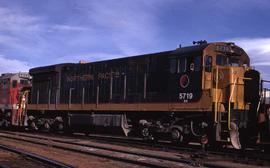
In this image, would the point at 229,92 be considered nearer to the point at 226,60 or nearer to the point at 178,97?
the point at 226,60

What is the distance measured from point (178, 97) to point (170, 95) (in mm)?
448

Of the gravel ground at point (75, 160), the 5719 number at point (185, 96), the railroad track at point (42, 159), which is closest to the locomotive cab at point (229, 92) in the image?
the 5719 number at point (185, 96)

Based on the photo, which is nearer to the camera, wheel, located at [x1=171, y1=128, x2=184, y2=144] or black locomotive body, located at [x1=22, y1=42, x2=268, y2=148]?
black locomotive body, located at [x1=22, y1=42, x2=268, y2=148]

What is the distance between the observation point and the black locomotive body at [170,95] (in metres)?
15.5

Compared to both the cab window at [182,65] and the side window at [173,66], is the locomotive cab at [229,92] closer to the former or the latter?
the cab window at [182,65]

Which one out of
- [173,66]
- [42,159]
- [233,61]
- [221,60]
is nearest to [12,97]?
[173,66]

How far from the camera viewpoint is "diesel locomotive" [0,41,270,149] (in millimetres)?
15352

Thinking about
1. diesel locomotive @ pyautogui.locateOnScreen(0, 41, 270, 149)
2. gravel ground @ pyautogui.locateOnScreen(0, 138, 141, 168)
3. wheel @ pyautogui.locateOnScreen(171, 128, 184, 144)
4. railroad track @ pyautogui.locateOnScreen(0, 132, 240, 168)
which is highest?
diesel locomotive @ pyautogui.locateOnScreen(0, 41, 270, 149)

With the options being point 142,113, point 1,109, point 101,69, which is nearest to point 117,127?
point 142,113

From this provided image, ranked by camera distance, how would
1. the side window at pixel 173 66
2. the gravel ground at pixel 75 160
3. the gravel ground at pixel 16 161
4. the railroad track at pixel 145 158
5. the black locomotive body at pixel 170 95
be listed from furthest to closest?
the side window at pixel 173 66 < the black locomotive body at pixel 170 95 < the gravel ground at pixel 75 160 < the railroad track at pixel 145 158 < the gravel ground at pixel 16 161

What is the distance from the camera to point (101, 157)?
517 inches

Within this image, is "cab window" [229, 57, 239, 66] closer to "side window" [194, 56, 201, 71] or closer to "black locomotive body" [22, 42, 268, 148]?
"black locomotive body" [22, 42, 268, 148]

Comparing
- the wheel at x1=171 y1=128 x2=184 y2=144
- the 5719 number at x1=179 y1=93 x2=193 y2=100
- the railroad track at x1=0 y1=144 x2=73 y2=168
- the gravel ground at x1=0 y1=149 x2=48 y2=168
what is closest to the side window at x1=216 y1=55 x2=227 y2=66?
the 5719 number at x1=179 y1=93 x2=193 y2=100

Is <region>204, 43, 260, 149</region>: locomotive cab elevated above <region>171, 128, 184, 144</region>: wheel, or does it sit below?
above
